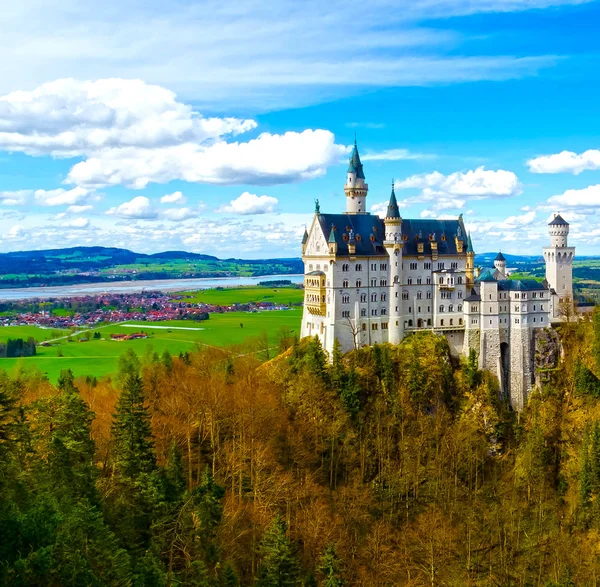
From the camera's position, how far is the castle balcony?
260ft

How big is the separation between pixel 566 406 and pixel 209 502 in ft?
178

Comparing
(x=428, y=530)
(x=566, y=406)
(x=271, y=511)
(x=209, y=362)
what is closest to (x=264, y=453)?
(x=271, y=511)

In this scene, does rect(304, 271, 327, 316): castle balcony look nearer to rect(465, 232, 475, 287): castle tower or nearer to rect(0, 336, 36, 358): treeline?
rect(465, 232, 475, 287): castle tower

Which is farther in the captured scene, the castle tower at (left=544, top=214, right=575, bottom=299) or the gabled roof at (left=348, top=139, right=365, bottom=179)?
the castle tower at (left=544, top=214, right=575, bottom=299)

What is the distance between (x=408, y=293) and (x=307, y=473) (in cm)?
2990

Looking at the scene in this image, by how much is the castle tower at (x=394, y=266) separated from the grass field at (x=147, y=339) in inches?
1355

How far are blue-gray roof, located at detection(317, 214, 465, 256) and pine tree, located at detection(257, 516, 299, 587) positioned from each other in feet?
142

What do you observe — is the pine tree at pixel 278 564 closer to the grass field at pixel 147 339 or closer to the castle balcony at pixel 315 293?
the castle balcony at pixel 315 293

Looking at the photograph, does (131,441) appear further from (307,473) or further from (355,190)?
(355,190)

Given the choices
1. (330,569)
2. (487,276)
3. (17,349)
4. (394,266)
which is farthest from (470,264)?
(17,349)

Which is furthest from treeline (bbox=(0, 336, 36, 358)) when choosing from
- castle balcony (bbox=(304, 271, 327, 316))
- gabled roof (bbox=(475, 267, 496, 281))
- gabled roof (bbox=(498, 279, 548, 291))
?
gabled roof (bbox=(498, 279, 548, 291))

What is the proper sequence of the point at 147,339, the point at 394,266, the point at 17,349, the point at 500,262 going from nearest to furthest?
the point at 394,266 < the point at 500,262 < the point at 17,349 < the point at 147,339

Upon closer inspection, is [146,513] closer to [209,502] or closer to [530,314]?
[209,502]

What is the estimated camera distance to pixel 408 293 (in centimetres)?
8300
